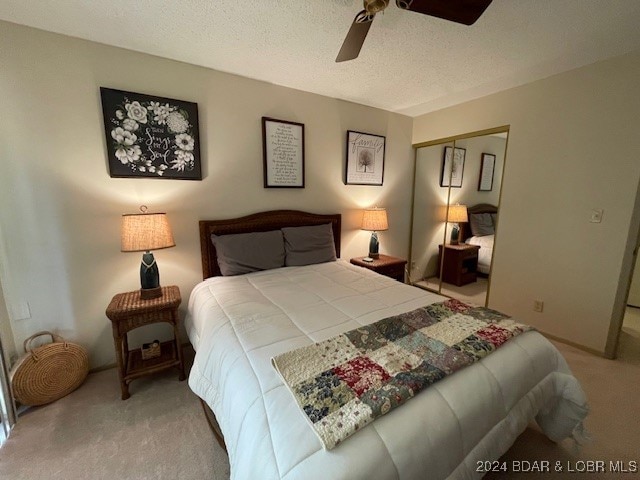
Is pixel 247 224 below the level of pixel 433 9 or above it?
below

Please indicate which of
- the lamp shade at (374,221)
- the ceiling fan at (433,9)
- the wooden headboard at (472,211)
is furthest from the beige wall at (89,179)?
the wooden headboard at (472,211)

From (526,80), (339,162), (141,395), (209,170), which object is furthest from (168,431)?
(526,80)

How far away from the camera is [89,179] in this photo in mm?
1869

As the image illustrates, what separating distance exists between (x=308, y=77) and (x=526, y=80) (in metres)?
→ 2.02

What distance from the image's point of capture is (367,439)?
2.50ft

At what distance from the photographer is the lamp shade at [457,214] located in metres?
3.11

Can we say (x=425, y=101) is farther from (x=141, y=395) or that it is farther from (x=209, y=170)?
(x=141, y=395)

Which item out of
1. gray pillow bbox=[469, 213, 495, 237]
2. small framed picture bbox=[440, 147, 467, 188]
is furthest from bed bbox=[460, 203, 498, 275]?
small framed picture bbox=[440, 147, 467, 188]

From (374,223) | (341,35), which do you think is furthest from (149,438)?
(341,35)

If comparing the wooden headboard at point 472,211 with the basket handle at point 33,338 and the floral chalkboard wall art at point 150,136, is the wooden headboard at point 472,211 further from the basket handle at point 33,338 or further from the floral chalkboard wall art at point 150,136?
the basket handle at point 33,338

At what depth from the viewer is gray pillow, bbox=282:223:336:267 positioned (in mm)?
2520

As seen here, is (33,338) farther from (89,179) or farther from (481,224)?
(481,224)

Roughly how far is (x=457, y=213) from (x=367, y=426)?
298 centimetres

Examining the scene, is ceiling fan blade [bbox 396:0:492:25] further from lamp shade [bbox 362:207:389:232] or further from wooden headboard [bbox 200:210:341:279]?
lamp shade [bbox 362:207:389:232]
